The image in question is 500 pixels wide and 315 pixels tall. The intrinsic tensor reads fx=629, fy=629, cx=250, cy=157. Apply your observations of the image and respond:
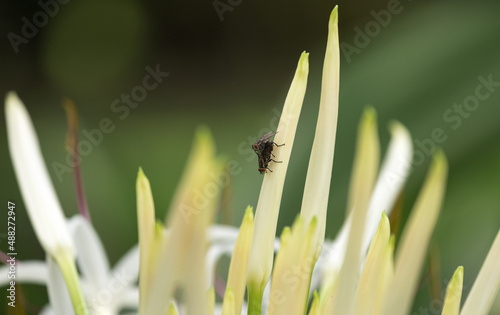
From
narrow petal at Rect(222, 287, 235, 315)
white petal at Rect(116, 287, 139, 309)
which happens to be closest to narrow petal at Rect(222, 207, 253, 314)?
narrow petal at Rect(222, 287, 235, 315)

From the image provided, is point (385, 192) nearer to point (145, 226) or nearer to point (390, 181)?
point (390, 181)

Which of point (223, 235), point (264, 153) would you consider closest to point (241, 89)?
point (223, 235)

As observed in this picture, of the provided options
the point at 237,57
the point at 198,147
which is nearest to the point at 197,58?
the point at 237,57

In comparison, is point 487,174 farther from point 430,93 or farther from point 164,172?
point 164,172

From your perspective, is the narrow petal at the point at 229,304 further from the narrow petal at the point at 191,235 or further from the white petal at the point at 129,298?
the white petal at the point at 129,298

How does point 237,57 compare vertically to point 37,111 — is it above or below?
above
